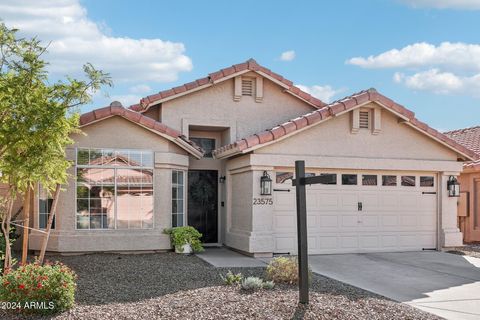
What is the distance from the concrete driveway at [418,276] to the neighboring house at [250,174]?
108 centimetres

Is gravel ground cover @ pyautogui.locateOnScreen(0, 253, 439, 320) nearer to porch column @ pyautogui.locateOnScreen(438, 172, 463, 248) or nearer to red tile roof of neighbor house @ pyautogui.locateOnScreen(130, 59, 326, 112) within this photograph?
red tile roof of neighbor house @ pyautogui.locateOnScreen(130, 59, 326, 112)

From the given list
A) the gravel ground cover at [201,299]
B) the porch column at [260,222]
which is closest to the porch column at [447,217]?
the porch column at [260,222]

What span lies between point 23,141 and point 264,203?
258 inches

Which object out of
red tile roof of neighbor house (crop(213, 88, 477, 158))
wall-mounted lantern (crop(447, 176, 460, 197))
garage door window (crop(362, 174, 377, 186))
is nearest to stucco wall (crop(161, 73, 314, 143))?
red tile roof of neighbor house (crop(213, 88, 477, 158))

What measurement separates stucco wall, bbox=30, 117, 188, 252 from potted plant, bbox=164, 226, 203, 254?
21cm

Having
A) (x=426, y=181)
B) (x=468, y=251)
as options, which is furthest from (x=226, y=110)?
(x=468, y=251)

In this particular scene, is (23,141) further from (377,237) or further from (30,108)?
(377,237)

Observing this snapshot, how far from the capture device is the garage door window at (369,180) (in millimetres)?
14969

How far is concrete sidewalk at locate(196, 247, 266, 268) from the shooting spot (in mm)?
12444

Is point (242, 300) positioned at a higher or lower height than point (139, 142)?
lower

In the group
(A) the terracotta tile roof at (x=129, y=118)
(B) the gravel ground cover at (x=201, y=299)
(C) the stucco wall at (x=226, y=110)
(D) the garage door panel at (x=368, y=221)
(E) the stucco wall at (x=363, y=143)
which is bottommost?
(B) the gravel ground cover at (x=201, y=299)

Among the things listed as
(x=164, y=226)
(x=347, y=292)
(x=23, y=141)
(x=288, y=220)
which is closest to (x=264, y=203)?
(x=288, y=220)

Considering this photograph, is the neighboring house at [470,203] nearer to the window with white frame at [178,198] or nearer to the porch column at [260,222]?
the porch column at [260,222]

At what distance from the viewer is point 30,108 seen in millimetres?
8977
